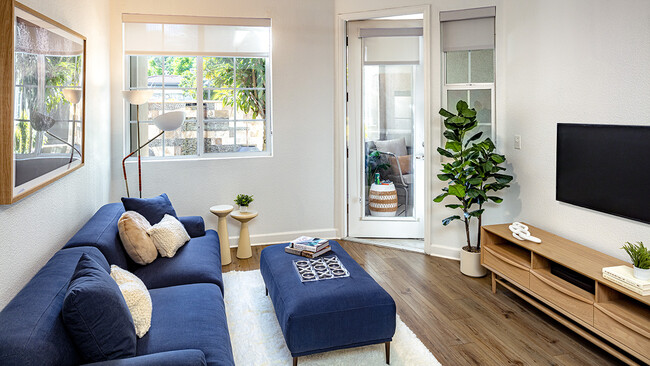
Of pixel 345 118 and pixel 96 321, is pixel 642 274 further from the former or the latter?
pixel 345 118

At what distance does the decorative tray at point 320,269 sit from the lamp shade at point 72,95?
1.71 metres

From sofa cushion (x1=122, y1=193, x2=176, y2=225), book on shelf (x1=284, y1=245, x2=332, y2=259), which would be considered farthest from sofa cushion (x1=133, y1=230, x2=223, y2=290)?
book on shelf (x1=284, y1=245, x2=332, y2=259)

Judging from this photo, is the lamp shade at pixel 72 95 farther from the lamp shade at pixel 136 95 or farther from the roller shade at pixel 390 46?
the roller shade at pixel 390 46

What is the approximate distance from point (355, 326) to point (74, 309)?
1.41 meters

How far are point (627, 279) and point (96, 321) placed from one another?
99.5 inches

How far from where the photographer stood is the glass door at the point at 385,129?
4.98 meters

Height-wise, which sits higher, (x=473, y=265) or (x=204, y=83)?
(x=204, y=83)

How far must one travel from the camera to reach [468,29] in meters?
4.29

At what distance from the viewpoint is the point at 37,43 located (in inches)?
86.7

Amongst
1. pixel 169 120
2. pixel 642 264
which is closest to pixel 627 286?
pixel 642 264

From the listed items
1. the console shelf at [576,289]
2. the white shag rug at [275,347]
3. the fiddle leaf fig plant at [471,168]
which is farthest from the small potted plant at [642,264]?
the fiddle leaf fig plant at [471,168]

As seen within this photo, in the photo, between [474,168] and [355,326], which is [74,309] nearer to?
[355,326]

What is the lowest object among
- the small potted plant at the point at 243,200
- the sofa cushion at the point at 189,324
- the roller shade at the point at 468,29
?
the sofa cushion at the point at 189,324

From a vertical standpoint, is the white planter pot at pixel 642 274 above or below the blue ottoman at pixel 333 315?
above
